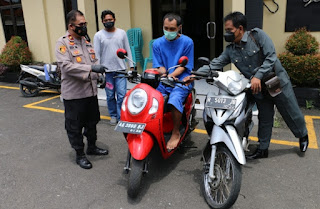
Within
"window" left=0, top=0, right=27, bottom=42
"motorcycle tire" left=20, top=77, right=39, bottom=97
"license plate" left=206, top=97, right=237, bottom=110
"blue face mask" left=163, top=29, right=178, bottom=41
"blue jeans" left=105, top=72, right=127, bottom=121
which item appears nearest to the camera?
"license plate" left=206, top=97, right=237, bottom=110

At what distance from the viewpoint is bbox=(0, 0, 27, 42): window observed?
9750 mm

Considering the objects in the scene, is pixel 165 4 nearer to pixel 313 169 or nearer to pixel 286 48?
pixel 286 48

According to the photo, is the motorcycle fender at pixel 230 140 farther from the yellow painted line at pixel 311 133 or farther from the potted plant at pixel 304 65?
the potted plant at pixel 304 65

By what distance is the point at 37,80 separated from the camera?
7391mm

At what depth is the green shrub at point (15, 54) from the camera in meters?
8.78

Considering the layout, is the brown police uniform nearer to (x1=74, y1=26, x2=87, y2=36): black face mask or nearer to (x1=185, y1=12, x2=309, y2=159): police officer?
(x1=74, y1=26, x2=87, y2=36): black face mask

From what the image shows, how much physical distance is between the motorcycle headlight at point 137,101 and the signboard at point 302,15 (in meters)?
4.54

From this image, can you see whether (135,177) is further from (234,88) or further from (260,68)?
(260,68)

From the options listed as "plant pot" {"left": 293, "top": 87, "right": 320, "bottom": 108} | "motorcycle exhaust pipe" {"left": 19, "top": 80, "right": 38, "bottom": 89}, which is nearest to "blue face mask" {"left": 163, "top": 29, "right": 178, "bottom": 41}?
"plant pot" {"left": 293, "top": 87, "right": 320, "bottom": 108}

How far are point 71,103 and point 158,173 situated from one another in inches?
51.5

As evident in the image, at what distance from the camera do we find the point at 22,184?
10.6 ft

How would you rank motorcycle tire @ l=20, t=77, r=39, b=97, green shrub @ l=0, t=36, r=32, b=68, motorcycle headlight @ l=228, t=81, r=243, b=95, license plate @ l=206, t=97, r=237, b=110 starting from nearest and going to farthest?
license plate @ l=206, t=97, r=237, b=110
motorcycle headlight @ l=228, t=81, r=243, b=95
motorcycle tire @ l=20, t=77, r=39, b=97
green shrub @ l=0, t=36, r=32, b=68

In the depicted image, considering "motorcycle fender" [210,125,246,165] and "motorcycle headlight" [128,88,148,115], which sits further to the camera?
"motorcycle headlight" [128,88,148,115]

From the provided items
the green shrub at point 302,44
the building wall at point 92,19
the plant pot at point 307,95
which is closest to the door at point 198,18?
the building wall at point 92,19
